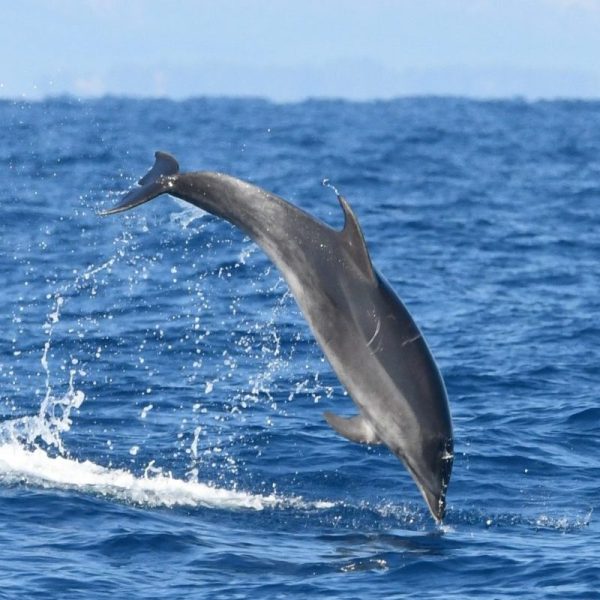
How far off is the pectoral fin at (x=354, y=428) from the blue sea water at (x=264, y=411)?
131cm

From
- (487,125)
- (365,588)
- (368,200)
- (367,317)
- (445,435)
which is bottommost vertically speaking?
(365,588)

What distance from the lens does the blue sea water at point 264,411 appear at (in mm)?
13891

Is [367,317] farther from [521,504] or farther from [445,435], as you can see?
[521,504]

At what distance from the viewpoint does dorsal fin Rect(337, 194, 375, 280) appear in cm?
1259

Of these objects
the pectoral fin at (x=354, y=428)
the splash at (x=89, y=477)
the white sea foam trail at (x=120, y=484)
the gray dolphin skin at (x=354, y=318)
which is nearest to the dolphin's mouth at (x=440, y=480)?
the gray dolphin skin at (x=354, y=318)

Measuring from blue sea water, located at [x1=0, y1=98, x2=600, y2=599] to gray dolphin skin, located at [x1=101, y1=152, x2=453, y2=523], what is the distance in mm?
1202

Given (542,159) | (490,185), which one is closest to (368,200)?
(490,185)

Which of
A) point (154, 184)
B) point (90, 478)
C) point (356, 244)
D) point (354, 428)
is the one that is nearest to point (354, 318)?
point (356, 244)

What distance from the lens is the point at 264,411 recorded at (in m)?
20.1

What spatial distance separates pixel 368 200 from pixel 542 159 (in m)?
17.2

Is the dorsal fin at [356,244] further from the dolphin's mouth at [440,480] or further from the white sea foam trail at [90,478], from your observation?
the white sea foam trail at [90,478]

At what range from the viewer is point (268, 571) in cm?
1362

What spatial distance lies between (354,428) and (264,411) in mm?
6982

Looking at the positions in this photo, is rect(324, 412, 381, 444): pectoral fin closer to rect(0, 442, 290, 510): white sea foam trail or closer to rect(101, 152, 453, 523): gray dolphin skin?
rect(101, 152, 453, 523): gray dolphin skin
